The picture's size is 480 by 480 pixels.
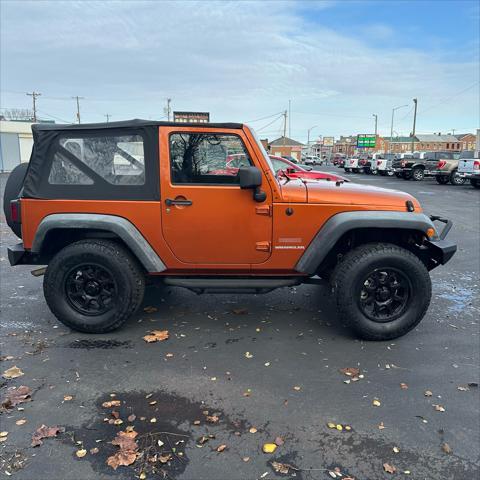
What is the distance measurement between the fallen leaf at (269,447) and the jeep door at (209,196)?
1.79m

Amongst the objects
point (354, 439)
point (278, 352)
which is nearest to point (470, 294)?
point (278, 352)

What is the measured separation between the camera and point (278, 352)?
3.96 meters

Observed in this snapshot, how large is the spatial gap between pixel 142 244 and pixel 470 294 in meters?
4.06

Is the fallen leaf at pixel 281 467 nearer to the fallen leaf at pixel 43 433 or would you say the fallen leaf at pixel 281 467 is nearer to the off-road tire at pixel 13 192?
the fallen leaf at pixel 43 433

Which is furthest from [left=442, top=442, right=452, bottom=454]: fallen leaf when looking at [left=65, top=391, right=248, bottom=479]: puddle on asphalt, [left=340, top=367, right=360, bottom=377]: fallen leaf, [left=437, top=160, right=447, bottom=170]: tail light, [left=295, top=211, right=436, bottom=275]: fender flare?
[left=437, top=160, right=447, bottom=170]: tail light

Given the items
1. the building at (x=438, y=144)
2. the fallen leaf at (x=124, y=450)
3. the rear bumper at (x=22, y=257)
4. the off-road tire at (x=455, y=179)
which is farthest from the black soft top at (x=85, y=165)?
the building at (x=438, y=144)

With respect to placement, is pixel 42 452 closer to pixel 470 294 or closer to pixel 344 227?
pixel 344 227

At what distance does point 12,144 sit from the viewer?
111 feet

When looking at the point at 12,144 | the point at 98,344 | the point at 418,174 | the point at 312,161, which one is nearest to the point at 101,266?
the point at 98,344

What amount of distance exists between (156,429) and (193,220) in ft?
5.94

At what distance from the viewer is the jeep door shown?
399 centimetres

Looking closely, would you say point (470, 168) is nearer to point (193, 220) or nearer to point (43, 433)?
point (193, 220)

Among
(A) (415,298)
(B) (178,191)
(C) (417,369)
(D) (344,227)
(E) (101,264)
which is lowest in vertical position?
(C) (417,369)

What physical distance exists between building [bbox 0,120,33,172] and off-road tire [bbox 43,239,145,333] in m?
32.0
